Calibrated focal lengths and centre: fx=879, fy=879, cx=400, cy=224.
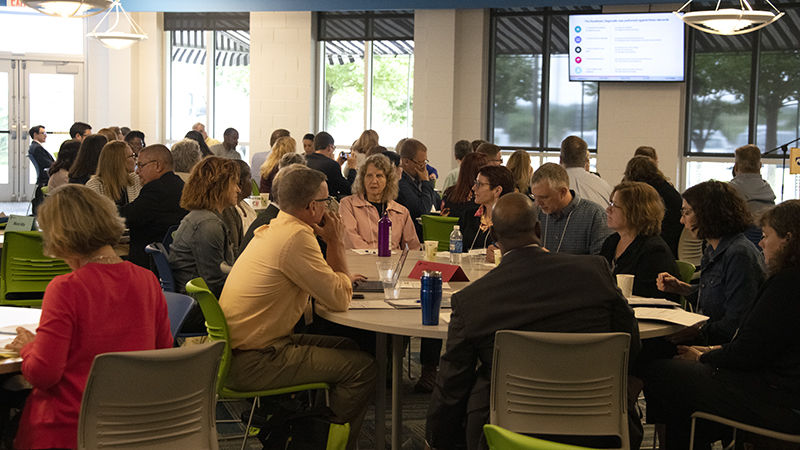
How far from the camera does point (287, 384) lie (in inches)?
142

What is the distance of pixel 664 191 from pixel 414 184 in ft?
6.54

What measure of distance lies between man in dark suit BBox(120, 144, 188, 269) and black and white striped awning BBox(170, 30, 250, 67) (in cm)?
888

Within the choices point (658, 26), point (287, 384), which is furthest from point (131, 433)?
point (658, 26)

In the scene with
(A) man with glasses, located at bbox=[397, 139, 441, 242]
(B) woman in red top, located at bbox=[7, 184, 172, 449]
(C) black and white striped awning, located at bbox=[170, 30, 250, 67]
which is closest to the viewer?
(B) woman in red top, located at bbox=[7, 184, 172, 449]

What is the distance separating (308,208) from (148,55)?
482 inches

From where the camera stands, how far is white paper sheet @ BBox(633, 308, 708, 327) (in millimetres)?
3428

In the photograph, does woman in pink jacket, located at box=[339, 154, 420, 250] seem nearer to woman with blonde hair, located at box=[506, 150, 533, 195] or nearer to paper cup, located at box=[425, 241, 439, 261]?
paper cup, located at box=[425, 241, 439, 261]

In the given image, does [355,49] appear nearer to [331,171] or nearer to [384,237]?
→ [331,171]

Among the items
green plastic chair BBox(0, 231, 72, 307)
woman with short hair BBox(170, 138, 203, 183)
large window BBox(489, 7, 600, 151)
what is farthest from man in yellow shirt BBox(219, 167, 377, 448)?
large window BBox(489, 7, 600, 151)

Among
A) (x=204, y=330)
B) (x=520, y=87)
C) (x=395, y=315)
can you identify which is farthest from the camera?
(x=520, y=87)

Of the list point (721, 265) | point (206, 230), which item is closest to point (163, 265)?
point (206, 230)

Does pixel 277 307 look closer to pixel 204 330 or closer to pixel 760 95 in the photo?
pixel 204 330

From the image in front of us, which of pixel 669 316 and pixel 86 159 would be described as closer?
pixel 669 316

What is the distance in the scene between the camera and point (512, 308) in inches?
111
